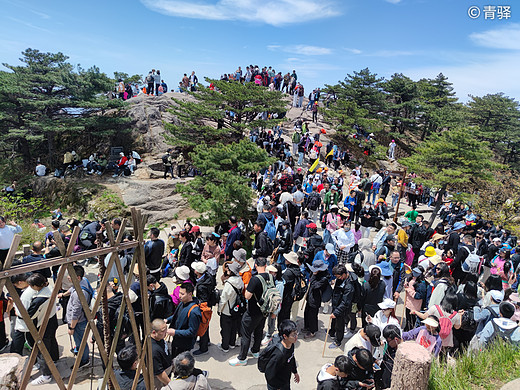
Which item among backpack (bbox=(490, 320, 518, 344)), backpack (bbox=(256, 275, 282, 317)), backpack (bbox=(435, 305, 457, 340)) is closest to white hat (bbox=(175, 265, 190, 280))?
backpack (bbox=(256, 275, 282, 317))

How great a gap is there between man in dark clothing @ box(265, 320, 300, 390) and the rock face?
8.51 ft

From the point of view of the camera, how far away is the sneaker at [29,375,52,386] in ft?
15.8

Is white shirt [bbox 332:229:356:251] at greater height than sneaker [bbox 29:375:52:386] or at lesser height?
greater

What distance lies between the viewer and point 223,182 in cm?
1063

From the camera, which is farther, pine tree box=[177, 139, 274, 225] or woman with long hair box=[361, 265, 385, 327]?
pine tree box=[177, 139, 274, 225]

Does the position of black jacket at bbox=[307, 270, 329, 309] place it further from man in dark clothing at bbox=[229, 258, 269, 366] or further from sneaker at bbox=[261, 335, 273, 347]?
man in dark clothing at bbox=[229, 258, 269, 366]

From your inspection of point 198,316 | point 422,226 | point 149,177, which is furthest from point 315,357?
point 149,177

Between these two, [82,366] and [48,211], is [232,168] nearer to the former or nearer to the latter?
[82,366]

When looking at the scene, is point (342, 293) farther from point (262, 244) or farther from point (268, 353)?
point (262, 244)

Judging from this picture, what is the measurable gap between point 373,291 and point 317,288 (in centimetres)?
103

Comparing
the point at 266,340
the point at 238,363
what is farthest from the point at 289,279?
the point at 238,363

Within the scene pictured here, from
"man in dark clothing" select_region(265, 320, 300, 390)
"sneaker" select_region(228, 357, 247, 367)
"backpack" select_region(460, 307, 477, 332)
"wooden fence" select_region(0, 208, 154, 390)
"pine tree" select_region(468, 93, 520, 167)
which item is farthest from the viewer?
"pine tree" select_region(468, 93, 520, 167)

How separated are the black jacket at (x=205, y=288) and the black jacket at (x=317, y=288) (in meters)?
1.98

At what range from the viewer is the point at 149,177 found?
1758cm
